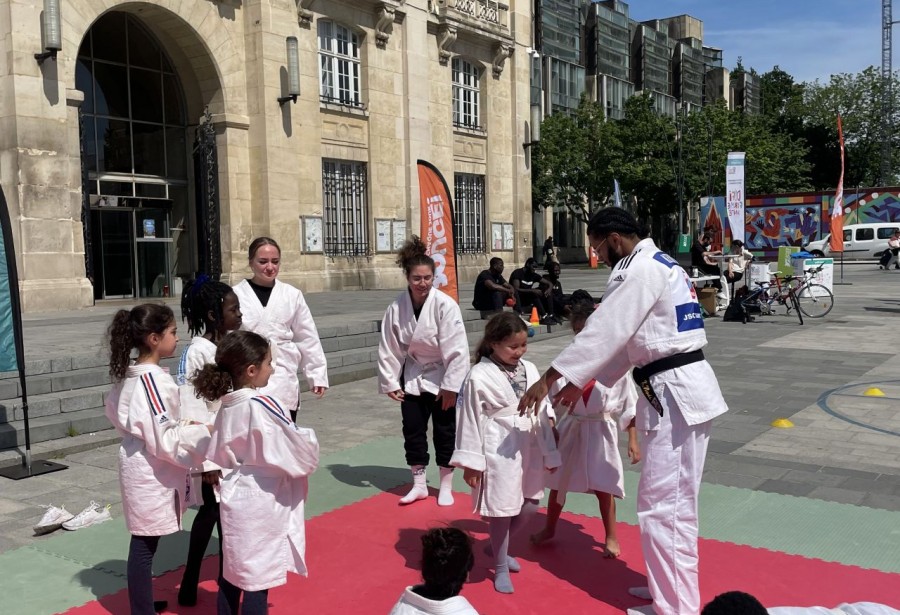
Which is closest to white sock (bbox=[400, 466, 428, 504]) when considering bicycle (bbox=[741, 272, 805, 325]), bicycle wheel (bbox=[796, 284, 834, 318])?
bicycle (bbox=[741, 272, 805, 325])

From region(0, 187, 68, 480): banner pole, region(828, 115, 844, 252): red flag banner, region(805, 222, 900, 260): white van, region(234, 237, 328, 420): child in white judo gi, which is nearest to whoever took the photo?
region(234, 237, 328, 420): child in white judo gi

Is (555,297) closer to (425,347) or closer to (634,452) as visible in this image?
(425,347)

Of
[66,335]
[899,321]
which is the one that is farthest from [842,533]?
[899,321]

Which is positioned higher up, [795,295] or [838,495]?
[795,295]

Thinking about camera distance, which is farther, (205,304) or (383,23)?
(383,23)

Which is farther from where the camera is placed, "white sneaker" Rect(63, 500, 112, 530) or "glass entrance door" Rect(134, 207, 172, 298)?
"glass entrance door" Rect(134, 207, 172, 298)

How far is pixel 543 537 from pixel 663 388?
1624mm

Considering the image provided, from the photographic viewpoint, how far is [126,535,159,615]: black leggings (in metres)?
3.71

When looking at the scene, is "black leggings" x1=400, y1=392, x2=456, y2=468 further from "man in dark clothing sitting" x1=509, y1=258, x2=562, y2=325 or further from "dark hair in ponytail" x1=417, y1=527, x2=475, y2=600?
"man in dark clothing sitting" x1=509, y1=258, x2=562, y2=325

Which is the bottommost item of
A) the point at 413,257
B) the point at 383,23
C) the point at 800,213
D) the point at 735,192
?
the point at 413,257

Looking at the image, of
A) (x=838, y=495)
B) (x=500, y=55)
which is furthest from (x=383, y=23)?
(x=838, y=495)

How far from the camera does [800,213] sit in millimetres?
40969

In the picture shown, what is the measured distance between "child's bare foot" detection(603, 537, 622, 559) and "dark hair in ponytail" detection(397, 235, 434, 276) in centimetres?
212

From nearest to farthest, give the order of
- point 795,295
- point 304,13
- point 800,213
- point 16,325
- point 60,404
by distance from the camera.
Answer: point 16,325 < point 60,404 < point 795,295 < point 304,13 < point 800,213
